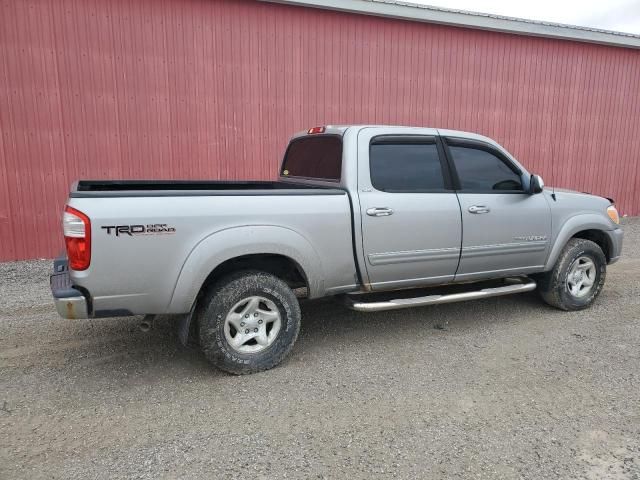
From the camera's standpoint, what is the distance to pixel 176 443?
2.71m

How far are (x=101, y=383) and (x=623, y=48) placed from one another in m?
12.0

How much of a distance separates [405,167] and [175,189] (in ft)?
6.85

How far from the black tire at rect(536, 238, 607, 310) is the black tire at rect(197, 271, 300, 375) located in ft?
9.30

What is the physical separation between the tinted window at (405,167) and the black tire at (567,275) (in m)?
1.67

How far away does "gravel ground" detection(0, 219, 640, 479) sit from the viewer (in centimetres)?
255

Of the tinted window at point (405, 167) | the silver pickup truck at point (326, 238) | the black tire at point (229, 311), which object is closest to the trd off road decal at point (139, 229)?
the silver pickup truck at point (326, 238)

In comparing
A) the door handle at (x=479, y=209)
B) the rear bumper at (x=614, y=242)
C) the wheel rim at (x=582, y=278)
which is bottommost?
the wheel rim at (x=582, y=278)

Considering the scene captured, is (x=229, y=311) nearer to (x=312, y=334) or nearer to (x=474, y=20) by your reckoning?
(x=312, y=334)

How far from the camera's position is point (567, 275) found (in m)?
4.86

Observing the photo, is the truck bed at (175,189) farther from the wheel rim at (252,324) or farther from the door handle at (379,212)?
the wheel rim at (252,324)

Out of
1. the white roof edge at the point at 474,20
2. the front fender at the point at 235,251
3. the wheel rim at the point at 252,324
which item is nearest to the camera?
the front fender at the point at 235,251

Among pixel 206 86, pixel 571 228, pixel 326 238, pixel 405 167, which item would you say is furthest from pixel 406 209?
pixel 206 86

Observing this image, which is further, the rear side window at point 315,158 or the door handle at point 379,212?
the rear side window at point 315,158

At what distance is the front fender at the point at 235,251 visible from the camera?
322 centimetres
